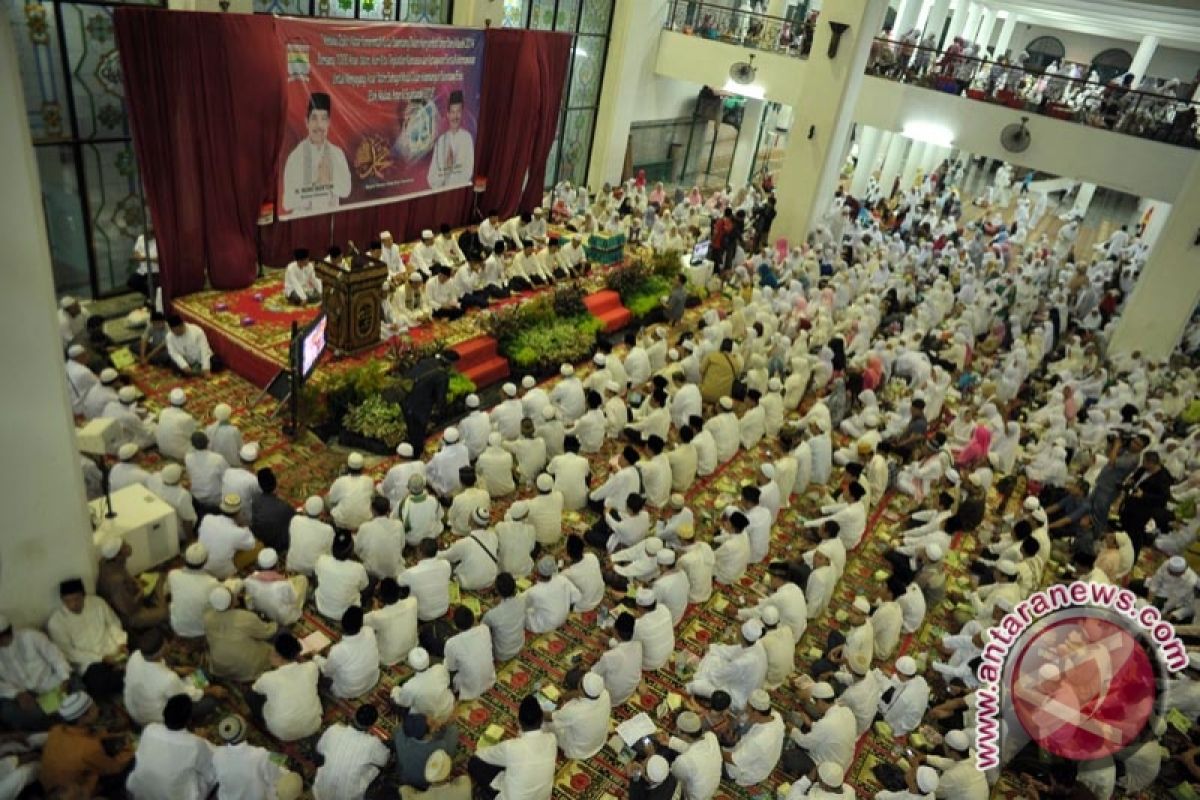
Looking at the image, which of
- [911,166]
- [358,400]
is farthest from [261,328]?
[911,166]

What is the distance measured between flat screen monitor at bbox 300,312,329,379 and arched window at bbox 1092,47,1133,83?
27947 millimetres

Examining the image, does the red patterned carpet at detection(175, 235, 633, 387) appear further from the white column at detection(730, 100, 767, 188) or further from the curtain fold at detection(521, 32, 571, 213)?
the white column at detection(730, 100, 767, 188)

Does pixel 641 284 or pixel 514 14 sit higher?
pixel 514 14

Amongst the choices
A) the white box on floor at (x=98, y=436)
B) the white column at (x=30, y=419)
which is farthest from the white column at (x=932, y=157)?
the white column at (x=30, y=419)

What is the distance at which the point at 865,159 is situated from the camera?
59.3 ft

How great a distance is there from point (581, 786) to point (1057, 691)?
124 inches

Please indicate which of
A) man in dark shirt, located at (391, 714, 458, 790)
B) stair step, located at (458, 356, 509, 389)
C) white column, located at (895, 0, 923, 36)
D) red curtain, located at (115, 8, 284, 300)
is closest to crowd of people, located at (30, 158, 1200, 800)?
man in dark shirt, located at (391, 714, 458, 790)

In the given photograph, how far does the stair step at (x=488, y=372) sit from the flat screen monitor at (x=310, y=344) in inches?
70.2

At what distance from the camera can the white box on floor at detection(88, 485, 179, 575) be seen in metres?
5.25

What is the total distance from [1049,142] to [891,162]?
266 inches

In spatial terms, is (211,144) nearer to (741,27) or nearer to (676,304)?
(676,304)

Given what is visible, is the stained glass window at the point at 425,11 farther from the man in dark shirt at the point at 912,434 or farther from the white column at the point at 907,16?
the white column at the point at 907,16

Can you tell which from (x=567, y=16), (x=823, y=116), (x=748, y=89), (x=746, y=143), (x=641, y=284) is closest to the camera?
(x=641, y=284)

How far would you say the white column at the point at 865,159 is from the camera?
17.8 metres
